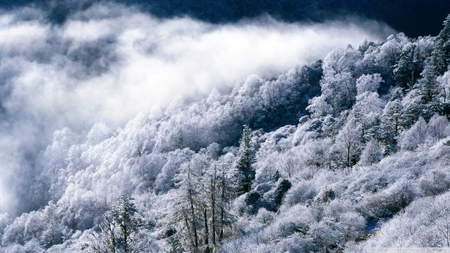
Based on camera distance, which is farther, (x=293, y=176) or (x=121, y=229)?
(x=293, y=176)

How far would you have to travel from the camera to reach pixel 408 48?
128 meters

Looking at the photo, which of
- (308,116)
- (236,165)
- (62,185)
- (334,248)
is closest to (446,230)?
(334,248)

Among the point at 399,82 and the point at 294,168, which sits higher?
the point at 399,82

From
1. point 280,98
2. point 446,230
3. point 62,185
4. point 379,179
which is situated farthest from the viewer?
point 62,185

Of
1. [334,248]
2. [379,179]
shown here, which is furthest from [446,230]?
[379,179]

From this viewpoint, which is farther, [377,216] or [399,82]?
[399,82]

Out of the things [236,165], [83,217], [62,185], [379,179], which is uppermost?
[379,179]

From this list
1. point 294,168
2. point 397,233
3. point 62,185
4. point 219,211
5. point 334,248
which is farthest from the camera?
point 62,185

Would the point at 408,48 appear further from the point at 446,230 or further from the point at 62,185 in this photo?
the point at 62,185

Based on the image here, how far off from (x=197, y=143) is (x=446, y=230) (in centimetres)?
14473

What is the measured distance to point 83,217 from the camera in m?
107

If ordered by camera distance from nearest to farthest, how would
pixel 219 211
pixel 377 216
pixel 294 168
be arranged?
pixel 377 216
pixel 219 211
pixel 294 168

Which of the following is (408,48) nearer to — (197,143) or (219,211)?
(197,143)

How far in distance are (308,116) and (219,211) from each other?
101 metres
